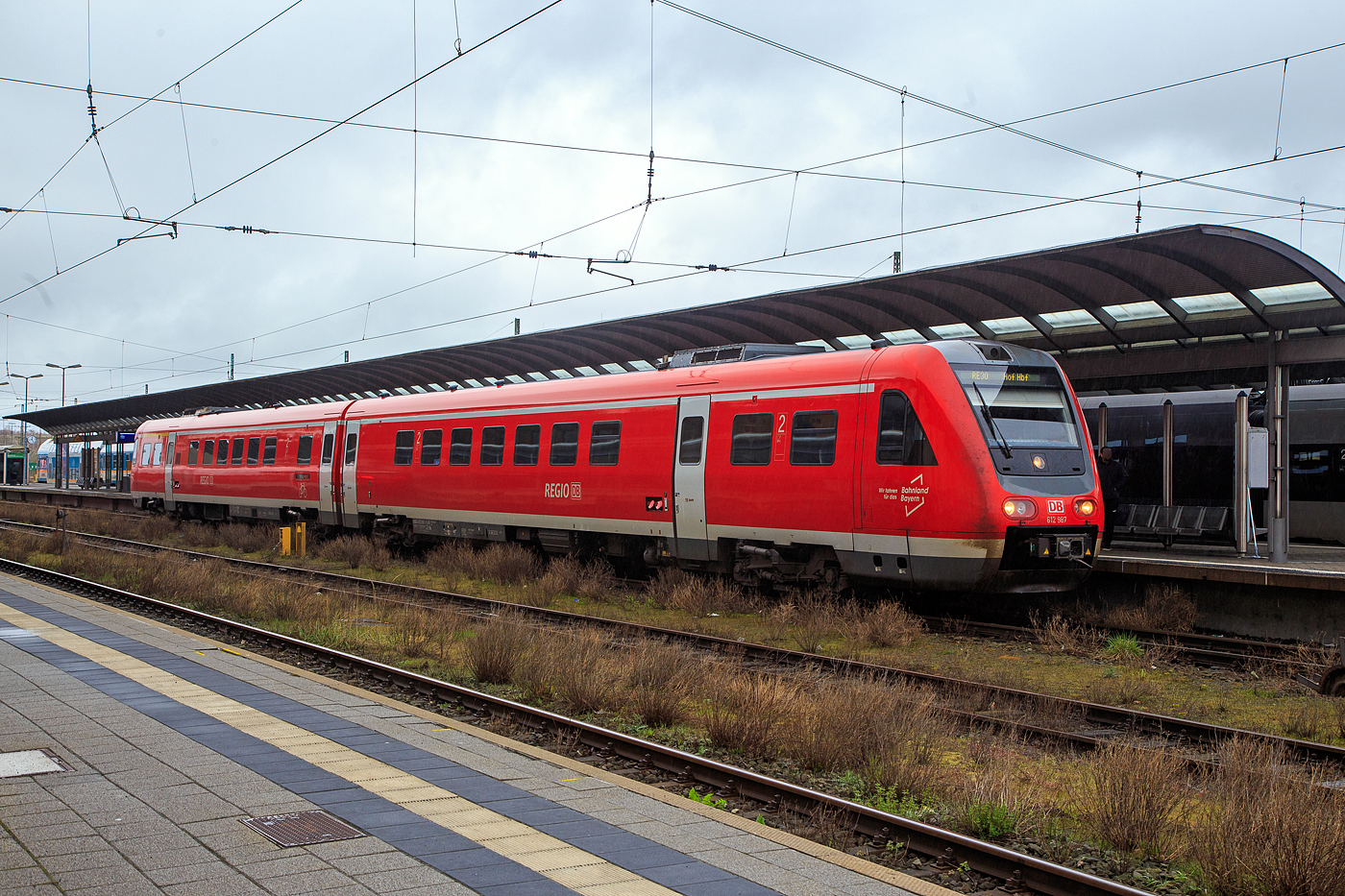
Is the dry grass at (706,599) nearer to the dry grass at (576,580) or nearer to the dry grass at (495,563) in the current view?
the dry grass at (576,580)

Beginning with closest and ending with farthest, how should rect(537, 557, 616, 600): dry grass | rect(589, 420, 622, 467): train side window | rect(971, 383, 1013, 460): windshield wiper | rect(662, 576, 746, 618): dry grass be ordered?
rect(971, 383, 1013, 460): windshield wiper
rect(662, 576, 746, 618): dry grass
rect(537, 557, 616, 600): dry grass
rect(589, 420, 622, 467): train side window

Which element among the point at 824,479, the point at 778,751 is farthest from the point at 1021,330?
the point at 778,751

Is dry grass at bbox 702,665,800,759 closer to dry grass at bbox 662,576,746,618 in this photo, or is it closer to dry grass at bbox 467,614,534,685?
dry grass at bbox 467,614,534,685

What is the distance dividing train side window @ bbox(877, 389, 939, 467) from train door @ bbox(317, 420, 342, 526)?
1500 centimetres

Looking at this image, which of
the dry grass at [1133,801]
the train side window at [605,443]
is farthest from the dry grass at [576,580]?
the dry grass at [1133,801]

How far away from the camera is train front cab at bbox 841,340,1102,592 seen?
12000 millimetres

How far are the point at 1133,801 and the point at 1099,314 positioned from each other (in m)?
12.1

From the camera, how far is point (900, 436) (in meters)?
12.6

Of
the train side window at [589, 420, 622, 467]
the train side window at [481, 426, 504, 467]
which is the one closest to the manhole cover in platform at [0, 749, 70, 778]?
the train side window at [589, 420, 622, 467]

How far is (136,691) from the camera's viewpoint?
8.71 metres

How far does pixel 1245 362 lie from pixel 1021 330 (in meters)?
3.37

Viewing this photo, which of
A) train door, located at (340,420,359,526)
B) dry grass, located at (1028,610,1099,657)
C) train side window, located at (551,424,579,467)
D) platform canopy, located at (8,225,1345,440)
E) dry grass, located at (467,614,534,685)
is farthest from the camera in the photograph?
train door, located at (340,420,359,526)

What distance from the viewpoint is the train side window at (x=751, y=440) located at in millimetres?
14242

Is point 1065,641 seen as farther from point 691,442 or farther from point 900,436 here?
point 691,442
